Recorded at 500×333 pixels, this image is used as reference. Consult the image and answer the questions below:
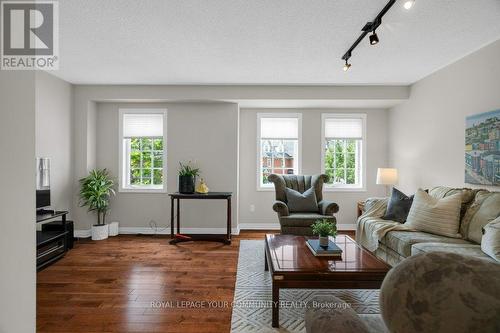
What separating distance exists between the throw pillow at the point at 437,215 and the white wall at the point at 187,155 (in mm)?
2840

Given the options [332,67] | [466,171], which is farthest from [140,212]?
[466,171]

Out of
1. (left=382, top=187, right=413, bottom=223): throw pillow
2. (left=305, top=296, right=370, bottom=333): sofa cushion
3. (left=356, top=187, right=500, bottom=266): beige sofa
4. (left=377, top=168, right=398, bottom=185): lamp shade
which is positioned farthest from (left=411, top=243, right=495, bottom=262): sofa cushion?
(left=377, top=168, right=398, bottom=185): lamp shade

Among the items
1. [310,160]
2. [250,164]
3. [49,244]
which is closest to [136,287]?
[49,244]

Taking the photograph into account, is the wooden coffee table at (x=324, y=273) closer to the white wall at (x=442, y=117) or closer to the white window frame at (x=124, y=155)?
the white wall at (x=442, y=117)

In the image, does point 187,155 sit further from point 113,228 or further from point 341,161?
point 341,161

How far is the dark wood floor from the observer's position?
87.0 inches

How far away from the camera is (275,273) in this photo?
2137 millimetres

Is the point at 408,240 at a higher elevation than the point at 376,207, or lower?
lower

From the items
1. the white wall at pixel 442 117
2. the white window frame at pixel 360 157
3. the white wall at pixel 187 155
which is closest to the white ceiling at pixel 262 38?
the white wall at pixel 442 117

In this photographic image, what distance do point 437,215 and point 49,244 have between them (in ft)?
15.3

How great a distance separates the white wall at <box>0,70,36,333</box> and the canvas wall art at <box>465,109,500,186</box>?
158 inches

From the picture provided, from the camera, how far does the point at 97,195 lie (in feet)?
14.8

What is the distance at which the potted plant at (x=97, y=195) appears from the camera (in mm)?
4504

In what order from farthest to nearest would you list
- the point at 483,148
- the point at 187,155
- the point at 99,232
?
1. the point at 187,155
2. the point at 99,232
3. the point at 483,148
